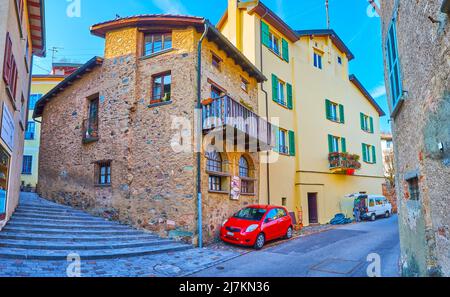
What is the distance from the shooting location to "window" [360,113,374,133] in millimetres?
24594

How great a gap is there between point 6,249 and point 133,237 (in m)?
3.56

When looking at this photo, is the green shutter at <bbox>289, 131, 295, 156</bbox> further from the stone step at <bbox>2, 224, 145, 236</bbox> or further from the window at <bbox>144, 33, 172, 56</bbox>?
the stone step at <bbox>2, 224, 145, 236</bbox>

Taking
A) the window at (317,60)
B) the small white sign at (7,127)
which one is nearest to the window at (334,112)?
the window at (317,60)

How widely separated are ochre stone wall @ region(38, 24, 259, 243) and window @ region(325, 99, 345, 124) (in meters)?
8.82

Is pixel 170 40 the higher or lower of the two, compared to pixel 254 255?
higher

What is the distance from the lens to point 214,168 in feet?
39.7

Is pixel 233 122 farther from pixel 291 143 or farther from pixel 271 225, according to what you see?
pixel 291 143

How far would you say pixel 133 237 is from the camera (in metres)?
10.0

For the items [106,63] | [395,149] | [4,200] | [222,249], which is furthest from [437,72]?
[106,63]

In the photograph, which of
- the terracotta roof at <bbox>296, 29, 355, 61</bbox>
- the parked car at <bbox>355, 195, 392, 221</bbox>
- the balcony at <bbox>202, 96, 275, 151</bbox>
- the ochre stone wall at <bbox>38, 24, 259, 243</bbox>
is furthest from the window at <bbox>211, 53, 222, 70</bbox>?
the parked car at <bbox>355, 195, 392, 221</bbox>

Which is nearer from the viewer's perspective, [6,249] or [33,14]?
[6,249]

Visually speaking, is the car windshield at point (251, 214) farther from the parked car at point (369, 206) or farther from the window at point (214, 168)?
the parked car at point (369, 206)

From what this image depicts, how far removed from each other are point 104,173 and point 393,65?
10891 millimetres

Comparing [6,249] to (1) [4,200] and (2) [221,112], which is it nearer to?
(1) [4,200]
